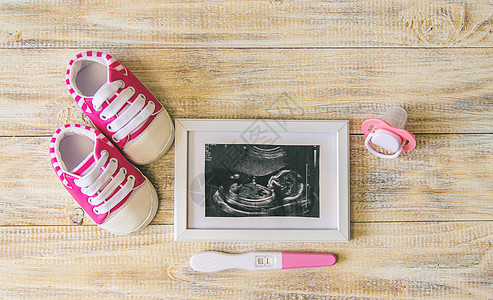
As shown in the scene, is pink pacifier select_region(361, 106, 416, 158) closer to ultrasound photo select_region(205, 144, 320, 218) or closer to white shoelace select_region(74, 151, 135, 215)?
ultrasound photo select_region(205, 144, 320, 218)

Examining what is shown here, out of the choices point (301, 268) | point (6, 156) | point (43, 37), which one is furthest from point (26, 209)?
point (301, 268)

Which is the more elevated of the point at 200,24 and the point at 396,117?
the point at 200,24

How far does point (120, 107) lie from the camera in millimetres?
696

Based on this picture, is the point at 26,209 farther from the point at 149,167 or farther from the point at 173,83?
the point at 173,83

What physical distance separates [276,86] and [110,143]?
364mm

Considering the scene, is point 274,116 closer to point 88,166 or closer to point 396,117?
point 396,117

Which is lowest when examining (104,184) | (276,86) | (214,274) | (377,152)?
(214,274)

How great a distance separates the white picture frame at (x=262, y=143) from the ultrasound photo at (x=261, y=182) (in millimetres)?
13

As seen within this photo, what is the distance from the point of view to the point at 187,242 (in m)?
0.77

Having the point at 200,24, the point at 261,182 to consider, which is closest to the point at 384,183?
the point at 261,182

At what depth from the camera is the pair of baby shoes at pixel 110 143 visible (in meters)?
0.68

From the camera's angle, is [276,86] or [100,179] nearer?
[100,179]

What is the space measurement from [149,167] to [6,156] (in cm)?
31

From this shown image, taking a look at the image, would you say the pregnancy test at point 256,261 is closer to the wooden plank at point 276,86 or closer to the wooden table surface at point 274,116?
the wooden table surface at point 274,116
